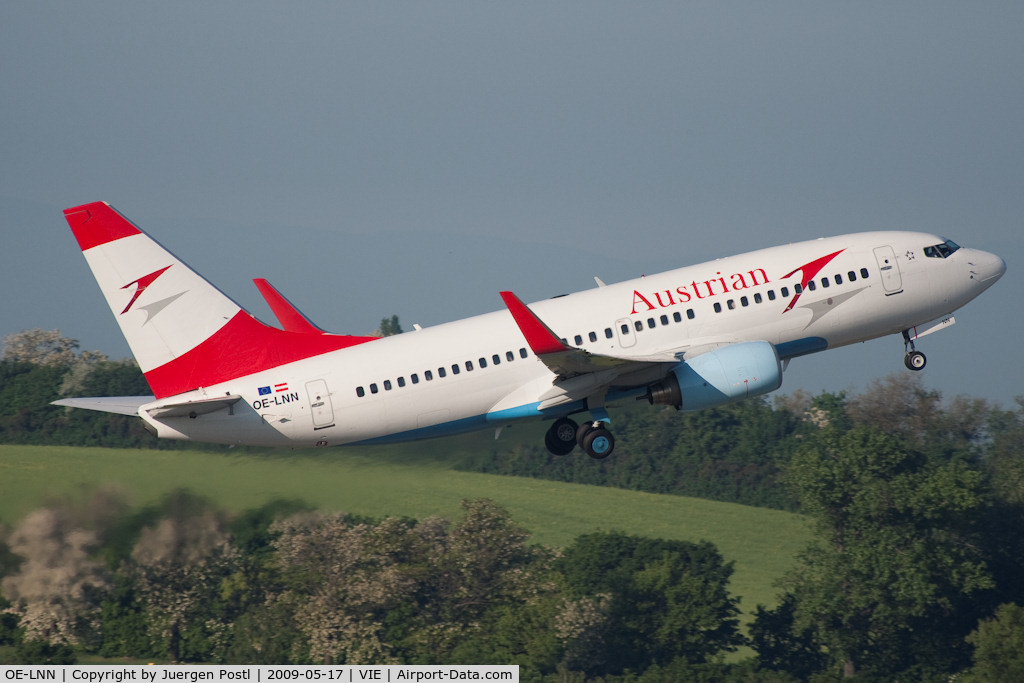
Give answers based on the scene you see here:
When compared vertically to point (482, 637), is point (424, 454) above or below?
above

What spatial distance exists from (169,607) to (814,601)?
46.8m

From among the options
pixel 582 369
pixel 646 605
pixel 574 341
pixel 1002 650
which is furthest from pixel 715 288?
pixel 646 605

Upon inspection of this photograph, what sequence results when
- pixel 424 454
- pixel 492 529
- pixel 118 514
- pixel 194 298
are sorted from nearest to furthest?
pixel 194 298
pixel 424 454
pixel 118 514
pixel 492 529

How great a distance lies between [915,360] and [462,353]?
1701 cm

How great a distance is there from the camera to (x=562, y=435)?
39.9m

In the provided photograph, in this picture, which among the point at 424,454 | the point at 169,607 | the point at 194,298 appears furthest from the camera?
the point at 169,607

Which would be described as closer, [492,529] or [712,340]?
[712,340]

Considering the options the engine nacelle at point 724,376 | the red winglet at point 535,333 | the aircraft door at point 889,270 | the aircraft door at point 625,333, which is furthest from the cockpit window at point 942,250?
the red winglet at point 535,333

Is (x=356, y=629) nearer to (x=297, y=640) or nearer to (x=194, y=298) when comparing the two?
(x=297, y=640)

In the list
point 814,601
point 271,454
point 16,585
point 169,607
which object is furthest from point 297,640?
point 271,454

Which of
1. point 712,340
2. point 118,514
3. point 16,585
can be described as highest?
point 712,340

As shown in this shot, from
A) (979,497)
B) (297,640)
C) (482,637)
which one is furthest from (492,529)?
(979,497)

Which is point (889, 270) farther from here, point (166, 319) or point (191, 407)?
point (166, 319)

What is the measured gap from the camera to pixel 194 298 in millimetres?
37781
